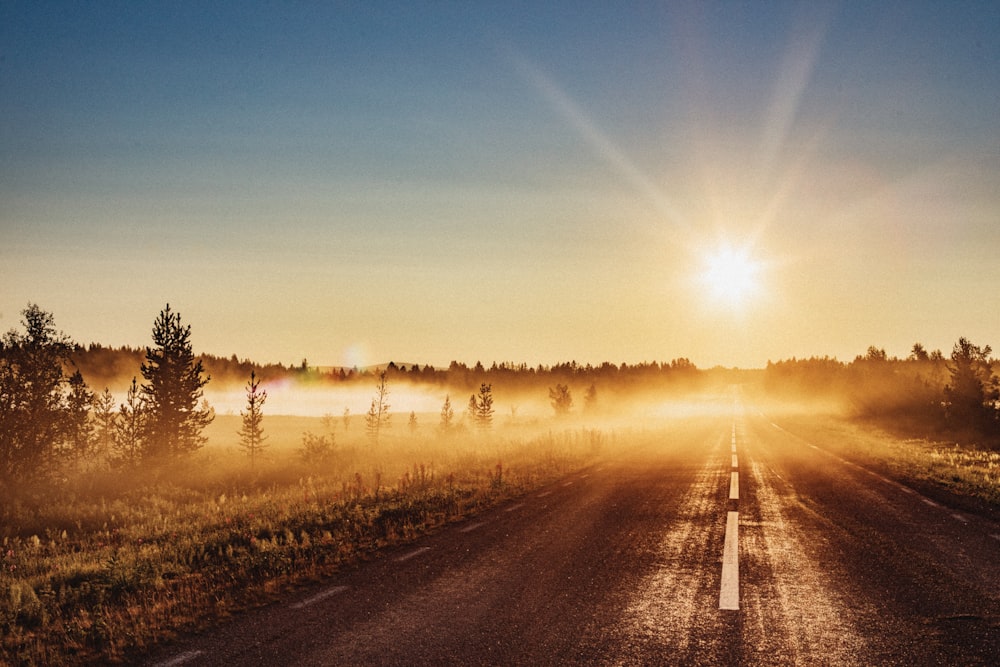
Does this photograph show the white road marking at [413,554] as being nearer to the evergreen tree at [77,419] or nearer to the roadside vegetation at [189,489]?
the roadside vegetation at [189,489]

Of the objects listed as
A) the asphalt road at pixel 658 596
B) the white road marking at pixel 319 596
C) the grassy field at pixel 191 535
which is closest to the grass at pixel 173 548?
the grassy field at pixel 191 535

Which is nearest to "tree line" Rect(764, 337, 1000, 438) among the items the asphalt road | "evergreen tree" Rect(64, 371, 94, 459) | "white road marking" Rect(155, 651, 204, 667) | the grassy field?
the grassy field

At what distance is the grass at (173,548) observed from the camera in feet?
18.2

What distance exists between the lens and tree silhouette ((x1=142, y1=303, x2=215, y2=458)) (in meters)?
25.5

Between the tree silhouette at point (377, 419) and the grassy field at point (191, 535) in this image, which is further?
the tree silhouette at point (377, 419)

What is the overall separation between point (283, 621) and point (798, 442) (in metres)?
29.5

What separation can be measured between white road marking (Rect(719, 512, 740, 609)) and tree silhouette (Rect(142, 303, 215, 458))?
23.4 m

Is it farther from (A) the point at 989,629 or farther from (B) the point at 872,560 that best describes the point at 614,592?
(B) the point at 872,560

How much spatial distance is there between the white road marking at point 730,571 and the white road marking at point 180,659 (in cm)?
462

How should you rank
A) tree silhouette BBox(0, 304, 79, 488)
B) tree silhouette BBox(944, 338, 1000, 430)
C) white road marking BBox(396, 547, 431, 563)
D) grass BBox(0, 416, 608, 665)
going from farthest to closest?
tree silhouette BBox(944, 338, 1000, 430)
tree silhouette BBox(0, 304, 79, 488)
white road marking BBox(396, 547, 431, 563)
grass BBox(0, 416, 608, 665)

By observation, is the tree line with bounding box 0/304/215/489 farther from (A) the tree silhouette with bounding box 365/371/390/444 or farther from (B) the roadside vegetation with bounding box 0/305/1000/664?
(A) the tree silhouette with bounding box 365/371/390/444

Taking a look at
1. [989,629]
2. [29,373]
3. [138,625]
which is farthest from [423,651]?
[29,373]

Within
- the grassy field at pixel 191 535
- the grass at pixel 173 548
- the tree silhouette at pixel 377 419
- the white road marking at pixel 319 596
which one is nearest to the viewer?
the grass at pixel 173 548

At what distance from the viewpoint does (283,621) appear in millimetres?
5309
